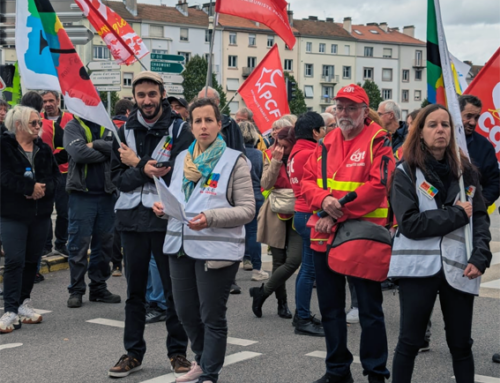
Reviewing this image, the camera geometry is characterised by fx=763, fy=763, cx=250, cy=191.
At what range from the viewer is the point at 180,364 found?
561cm

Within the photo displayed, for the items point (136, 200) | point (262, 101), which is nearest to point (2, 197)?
point (136, 200)

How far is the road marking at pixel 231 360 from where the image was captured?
550cm

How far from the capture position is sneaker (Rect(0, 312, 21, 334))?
23.0ft

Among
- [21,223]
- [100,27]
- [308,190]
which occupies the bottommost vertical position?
[21,223]

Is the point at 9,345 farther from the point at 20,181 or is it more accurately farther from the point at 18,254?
the point at 20,181

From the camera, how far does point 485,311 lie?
787cm

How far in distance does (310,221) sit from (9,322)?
10.7 feet

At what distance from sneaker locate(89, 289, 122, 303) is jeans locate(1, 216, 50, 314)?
1.12m

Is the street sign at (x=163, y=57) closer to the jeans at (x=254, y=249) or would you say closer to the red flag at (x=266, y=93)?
the red flag at (x=266, y=93)

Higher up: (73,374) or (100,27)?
(100,27)

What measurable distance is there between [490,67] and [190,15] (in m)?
89.4

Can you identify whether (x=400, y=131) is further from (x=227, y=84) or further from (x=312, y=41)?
(x=312, y=41)

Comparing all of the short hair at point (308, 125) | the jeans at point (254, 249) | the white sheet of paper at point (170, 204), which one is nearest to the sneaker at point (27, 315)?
the white sheet of paper at point (170, 204)

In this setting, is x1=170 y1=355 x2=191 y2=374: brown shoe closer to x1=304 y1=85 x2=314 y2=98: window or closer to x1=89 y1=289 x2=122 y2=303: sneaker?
x1=89 y1=289 x2=122 y2=303: sneaker
